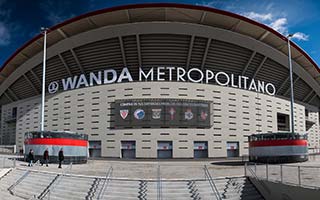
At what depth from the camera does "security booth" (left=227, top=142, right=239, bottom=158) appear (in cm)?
3656

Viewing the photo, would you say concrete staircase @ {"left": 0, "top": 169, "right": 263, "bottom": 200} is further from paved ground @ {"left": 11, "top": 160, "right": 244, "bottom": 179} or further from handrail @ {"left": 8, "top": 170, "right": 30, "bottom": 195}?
paved ground @ {"left": 11, "top": 160, "right": 244, "bottom": 179}

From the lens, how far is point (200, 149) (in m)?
35.2

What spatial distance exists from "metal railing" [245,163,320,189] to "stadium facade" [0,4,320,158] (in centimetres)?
1908

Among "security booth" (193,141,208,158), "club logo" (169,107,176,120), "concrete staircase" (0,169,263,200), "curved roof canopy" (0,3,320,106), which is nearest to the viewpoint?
"concrete staircase" (0,169,263,200)

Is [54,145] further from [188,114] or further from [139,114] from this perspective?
[188,114]

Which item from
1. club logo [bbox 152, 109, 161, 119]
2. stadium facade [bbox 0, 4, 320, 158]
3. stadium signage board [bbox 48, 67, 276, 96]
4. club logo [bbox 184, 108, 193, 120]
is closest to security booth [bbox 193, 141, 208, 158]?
stadium facade [bbox 0, 4, 320, 158]

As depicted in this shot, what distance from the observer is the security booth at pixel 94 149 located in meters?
35.9

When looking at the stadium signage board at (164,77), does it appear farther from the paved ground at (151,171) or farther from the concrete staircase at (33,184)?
the concrete staircase at (33,184)

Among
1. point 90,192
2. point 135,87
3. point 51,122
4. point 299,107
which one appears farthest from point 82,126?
point 299,107

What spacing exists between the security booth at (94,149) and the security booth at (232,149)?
15760 millimetres

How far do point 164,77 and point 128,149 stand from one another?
31.2ft

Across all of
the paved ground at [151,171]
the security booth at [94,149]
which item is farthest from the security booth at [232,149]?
the security booth at [94,149]

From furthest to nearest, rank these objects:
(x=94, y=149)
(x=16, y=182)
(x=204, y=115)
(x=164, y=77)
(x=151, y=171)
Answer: (x=94, y=149) < (x=164, y=77) < (x=204, y=115) < (x=151, y=171) < (x=16, y=182)

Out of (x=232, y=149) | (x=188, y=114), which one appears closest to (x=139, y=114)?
(x=188, y=114)
